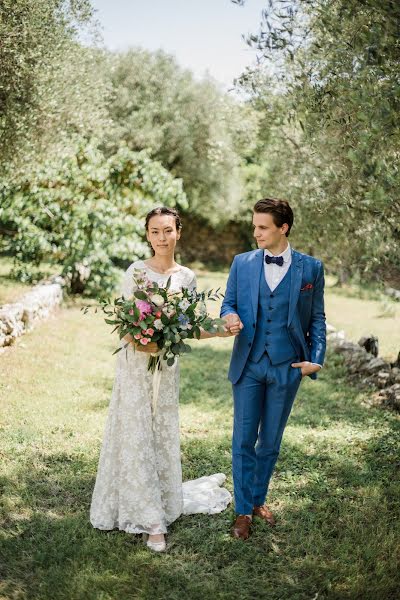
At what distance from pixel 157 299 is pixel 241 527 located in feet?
6.26

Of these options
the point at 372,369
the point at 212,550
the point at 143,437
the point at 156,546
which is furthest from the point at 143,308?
the point at 372,369

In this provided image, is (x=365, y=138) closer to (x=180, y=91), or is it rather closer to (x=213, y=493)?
(x=213, y=493)

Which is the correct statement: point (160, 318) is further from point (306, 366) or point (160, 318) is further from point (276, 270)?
point (306, 366)

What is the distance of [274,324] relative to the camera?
431 cm

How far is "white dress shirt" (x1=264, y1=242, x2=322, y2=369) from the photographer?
14.3ft

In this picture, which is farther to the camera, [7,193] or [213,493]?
[7,193]

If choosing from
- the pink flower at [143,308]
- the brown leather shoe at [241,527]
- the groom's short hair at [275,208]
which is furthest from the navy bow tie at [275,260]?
the brown leather shoe at [241,527]

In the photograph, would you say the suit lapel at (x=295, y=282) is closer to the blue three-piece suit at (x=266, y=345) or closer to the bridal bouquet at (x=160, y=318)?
the blue three-piece suit at (x=266, y=345)

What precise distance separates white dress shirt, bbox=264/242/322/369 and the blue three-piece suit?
39 mm

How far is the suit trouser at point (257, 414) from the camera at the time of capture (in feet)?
14.2

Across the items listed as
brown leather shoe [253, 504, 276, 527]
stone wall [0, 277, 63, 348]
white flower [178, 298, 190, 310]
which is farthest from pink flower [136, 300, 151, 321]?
stone wall [0, 277, 63, 348]

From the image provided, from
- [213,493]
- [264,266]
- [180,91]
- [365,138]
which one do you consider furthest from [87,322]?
[180,91]

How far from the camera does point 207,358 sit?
10508 millimetres

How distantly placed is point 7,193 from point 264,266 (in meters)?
9.48
